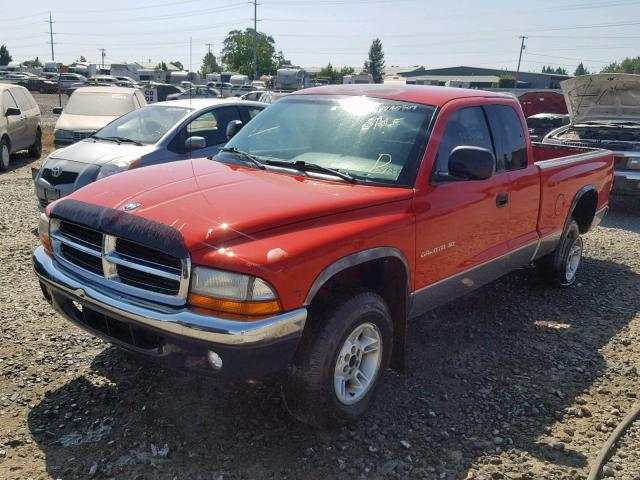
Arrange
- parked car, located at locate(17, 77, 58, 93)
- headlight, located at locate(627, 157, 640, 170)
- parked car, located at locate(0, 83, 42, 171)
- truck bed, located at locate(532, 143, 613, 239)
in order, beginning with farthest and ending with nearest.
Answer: parked car, located at locate(17, 77, 58, 93) → parked car, located at locate(0, 83, 42, 171) → headlight, located at locate(627, 157, 640, 170) → truck bed, located at locate(532, 143, 613, 239)

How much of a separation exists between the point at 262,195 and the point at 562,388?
98.6 inches

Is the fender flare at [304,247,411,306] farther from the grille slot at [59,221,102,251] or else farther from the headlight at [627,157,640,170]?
the headlight at [627,157,640,170]

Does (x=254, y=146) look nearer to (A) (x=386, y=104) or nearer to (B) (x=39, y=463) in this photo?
(A) (x=386, y=104)

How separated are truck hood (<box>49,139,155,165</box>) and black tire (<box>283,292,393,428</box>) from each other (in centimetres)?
496

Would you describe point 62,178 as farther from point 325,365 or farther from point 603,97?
point 603,97

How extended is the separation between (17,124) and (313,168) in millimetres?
11163

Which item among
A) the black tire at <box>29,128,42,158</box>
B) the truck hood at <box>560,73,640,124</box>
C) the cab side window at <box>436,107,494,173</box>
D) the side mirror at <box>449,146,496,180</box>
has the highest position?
the truck hood at <box>560,73,640,124</box>

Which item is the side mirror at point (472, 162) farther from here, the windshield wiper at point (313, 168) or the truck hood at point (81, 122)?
the truck hood at point (81, 122)

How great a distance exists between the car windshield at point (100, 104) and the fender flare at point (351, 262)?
31.8ft

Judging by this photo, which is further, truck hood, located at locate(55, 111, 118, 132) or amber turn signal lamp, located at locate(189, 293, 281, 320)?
truck hood, located at locate(55, 111, 118, 132)

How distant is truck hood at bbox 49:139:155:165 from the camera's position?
7.30 meters

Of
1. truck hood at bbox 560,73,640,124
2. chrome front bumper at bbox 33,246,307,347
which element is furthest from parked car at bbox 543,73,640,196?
chrome front bumper at bbox 33,246,307,347

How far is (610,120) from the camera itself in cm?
1021

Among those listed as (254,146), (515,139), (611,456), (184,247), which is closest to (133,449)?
(184,247)
